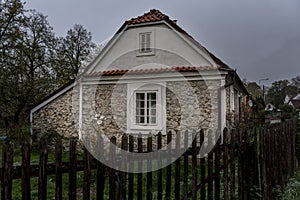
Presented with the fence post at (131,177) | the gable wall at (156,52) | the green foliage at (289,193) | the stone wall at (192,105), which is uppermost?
the gable wall at (156,52)

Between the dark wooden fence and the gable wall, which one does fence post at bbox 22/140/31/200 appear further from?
the gable wall

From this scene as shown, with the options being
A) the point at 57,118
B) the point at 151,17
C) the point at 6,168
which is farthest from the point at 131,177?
the point at 57,118

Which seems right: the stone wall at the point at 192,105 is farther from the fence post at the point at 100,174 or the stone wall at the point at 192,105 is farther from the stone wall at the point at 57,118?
the fence post at the point at 100,174

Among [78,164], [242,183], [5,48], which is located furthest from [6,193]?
[5,48]

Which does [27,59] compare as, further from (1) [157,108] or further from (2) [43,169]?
(2) [43,169]

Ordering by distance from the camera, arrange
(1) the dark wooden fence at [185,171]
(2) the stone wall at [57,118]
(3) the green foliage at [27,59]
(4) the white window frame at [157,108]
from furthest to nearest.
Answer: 1. (3) the green foliage at [27,59]
2. (2) the stone wall at [57,118]
3. (4) the white window frame at [157,108]
4. (1) the dark wooden fence at [185,171]

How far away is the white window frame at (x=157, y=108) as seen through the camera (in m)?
10.9

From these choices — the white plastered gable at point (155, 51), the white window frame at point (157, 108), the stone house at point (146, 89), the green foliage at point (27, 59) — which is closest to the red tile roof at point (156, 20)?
the stone house at point (146, 89)

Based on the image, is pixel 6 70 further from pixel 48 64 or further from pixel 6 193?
pixel 6 193

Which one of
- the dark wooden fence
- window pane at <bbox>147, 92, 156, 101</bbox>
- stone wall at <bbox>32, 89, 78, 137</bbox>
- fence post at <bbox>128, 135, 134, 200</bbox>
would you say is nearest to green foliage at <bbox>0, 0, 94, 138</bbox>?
stone wall at <bbox>32, 89, 78, 137</bbox>

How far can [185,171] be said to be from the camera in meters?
2.91

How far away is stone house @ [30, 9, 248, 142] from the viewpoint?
1033 centimetres

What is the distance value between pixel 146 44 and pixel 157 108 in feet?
9.71

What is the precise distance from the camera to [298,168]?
27.2ft
